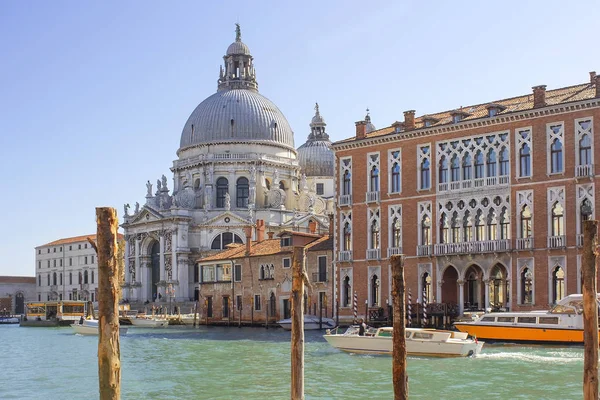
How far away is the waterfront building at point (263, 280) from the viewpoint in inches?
1737

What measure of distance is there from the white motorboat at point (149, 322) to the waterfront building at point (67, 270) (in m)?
36.9

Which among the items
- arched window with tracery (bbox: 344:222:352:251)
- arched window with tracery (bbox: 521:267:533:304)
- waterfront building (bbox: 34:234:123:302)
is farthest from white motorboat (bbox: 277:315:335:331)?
waterfront building (bbox: 34:234:123:302)

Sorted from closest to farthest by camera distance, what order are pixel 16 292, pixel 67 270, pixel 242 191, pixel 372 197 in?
pixel 372 197
pixel 242 191
pixel 67 270
pixel 16 292

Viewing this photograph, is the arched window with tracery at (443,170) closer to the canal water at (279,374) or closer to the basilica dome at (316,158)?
the canal water at (279,374)

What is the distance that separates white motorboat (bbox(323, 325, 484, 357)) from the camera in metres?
25.7

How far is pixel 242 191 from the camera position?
7625 cm

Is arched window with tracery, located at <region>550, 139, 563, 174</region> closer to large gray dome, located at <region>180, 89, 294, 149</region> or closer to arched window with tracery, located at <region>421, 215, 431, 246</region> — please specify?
arched window with tracery, located at <region>421, 215, 431, 246</region>

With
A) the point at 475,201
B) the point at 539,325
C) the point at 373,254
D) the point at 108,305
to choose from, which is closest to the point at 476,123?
the point at 475,201

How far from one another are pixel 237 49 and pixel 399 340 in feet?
227

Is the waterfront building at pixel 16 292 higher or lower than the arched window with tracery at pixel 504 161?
lower

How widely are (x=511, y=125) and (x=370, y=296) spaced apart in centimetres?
920

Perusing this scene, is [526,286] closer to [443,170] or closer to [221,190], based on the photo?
[443,170]

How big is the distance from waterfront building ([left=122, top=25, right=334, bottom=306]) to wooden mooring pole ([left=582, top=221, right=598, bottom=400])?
54.5 m

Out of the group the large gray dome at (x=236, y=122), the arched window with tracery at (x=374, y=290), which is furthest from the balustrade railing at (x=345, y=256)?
the large gray dome at (x=236, y=122)
